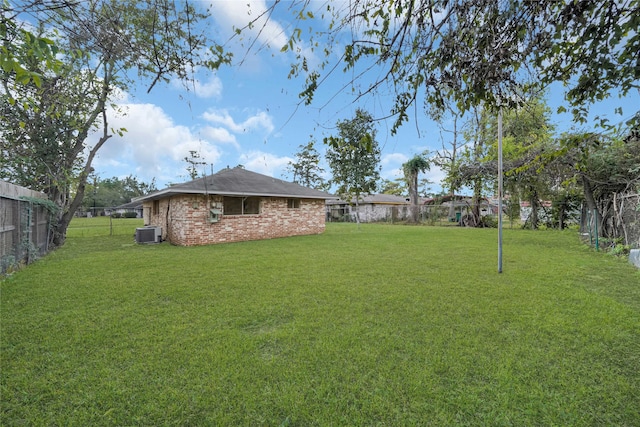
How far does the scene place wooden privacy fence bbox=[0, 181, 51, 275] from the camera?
558cm

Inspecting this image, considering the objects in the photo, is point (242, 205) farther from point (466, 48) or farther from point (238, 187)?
point (466, 48)

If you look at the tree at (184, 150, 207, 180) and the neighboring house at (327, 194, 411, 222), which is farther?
the tree at (184, 150, 207, 180)

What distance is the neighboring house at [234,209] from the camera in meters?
10.5

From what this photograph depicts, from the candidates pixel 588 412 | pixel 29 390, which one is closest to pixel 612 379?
pixel 588 412

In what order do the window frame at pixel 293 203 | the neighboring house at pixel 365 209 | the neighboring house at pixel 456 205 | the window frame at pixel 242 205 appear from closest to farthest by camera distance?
the window frame at pixel 242 205, the window frame at pixel 293 203, the neighboring house at pixel 456 205, the neighboring house at pixel 365 209

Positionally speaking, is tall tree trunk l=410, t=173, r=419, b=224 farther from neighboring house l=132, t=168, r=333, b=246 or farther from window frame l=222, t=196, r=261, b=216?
window frame l=222, t=196, r=261, b=216

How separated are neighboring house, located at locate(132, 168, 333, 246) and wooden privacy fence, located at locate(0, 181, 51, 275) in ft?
11.4

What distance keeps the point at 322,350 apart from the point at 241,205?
32.6 feet

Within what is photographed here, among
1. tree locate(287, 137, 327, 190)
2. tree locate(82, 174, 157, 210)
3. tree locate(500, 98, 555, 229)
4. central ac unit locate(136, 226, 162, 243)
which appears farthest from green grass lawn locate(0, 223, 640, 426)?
tree locate(82, 174, 157, 210)

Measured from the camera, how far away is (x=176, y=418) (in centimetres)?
185

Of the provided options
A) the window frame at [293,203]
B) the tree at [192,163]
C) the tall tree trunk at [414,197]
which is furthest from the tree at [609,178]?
the tree at [192,163]

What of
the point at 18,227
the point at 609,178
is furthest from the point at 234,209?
the point at 609,178

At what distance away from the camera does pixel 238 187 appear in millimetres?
11602

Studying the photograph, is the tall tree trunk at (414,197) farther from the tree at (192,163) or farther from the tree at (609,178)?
the tree at (192,163)
